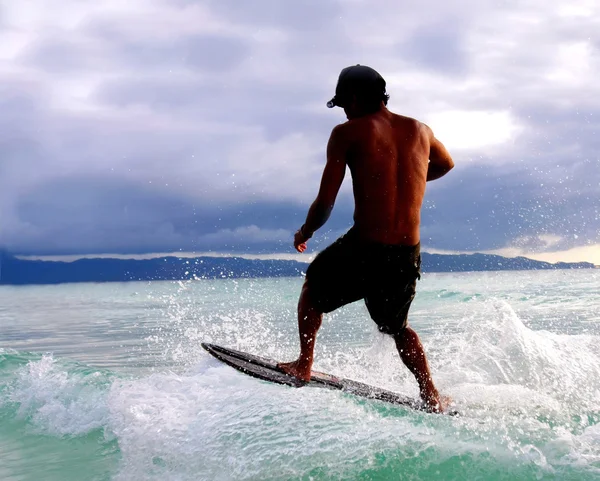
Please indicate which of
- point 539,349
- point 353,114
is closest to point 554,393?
point 539,349

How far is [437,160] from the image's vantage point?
4941mm

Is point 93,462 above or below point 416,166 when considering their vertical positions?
below

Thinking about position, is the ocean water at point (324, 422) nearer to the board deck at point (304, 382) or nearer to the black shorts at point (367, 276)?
the board deck at point (304, 382)

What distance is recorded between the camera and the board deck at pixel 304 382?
470 centimetres

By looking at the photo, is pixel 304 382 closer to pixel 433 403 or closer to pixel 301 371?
pixel 301 371

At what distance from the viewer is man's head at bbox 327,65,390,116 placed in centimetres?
446

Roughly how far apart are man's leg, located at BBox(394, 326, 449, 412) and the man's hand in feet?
3.23

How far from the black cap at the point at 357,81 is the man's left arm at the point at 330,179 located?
0.26 meters

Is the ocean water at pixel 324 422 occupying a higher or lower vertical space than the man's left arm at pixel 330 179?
lower

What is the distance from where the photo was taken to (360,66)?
14.8 feet

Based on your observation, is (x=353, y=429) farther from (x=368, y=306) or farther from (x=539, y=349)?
(x=539, y=349)

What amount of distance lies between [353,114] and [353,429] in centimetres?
217

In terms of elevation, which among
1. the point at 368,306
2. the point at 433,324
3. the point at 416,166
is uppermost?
the point at 416,166

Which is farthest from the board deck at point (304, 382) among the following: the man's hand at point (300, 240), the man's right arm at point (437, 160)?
the man's right arm at point (437, 160)
